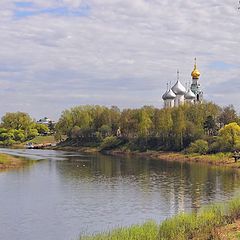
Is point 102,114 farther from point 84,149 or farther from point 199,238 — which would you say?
point 199,238

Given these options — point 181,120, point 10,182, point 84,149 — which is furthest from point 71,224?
point 84,149

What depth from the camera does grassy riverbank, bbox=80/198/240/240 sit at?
1734cm

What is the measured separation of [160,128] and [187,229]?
5886 centimetres

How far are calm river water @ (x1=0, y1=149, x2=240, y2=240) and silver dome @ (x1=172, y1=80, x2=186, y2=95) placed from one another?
47.7 meters

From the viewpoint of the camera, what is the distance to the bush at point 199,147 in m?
67.4

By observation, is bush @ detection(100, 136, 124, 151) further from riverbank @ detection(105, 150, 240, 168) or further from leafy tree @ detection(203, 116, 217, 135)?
leafy tree @ detection(203, 116, 217, 135)

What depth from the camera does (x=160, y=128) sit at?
7788 cm

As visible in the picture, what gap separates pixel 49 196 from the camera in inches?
1289

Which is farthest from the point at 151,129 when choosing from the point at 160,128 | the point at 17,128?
the point at 17,128

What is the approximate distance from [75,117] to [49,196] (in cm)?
7241

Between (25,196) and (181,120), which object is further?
(181,120)

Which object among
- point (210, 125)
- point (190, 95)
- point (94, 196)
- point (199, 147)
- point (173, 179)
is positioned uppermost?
point (190, 95)

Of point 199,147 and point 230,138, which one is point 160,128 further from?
point 230,138

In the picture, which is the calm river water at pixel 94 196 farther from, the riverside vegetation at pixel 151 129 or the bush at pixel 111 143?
the bush at pixel 111 143
